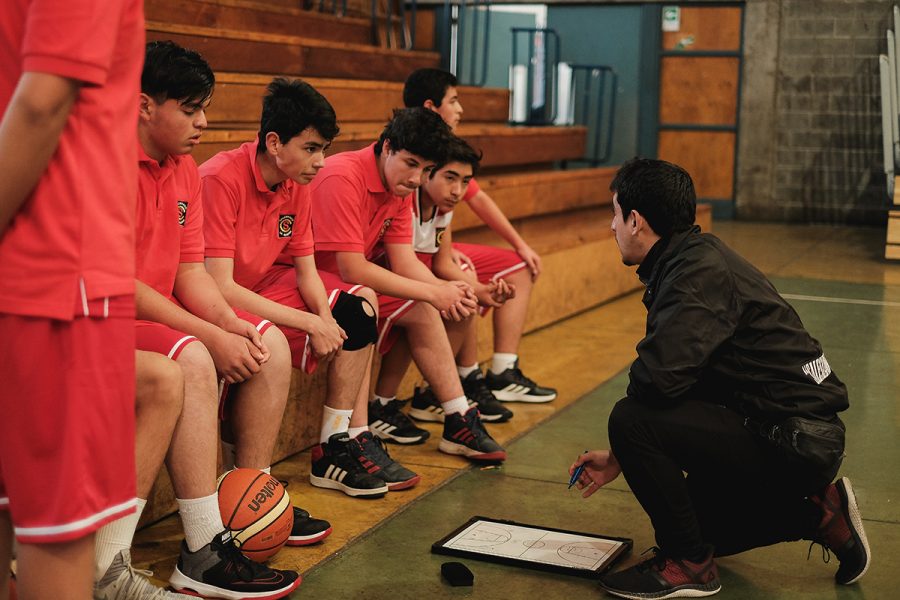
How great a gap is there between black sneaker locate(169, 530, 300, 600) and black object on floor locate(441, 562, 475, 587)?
0.35 metres

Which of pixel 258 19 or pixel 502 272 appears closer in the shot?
pixel 502 272

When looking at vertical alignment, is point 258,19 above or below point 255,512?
above

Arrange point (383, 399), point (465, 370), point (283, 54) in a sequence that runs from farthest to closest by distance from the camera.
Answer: point (283, 54) → point (465, 370) → point (383, 399)

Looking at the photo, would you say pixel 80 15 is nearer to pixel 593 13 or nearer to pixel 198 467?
pixel 198 467

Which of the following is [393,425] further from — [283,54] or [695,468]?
[283,54]

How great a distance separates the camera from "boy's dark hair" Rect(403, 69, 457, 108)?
4410mm

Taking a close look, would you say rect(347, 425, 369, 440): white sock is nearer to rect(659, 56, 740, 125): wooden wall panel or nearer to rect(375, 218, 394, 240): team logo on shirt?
rect(375, 218, 394, 240): team logo on shirt

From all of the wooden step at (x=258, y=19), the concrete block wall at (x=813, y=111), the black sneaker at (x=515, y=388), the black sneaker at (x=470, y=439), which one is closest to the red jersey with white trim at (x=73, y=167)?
the black sneaker at (x=470, y=439)

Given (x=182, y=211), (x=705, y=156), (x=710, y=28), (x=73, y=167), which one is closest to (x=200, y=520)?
(x=182, y=211)

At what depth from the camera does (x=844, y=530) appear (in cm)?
249

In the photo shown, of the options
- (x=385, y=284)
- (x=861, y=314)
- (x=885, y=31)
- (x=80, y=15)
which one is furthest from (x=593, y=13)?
(x=80, y=15)

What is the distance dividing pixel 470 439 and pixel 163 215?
1.35m

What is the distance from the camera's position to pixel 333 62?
7.07 meters

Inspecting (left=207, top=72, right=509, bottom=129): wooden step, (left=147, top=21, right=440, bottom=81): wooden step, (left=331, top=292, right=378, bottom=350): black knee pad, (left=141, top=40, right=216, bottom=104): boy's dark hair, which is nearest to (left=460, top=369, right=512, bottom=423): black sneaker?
(left=331, top=292, right=378, bottom=350): black knee pad
